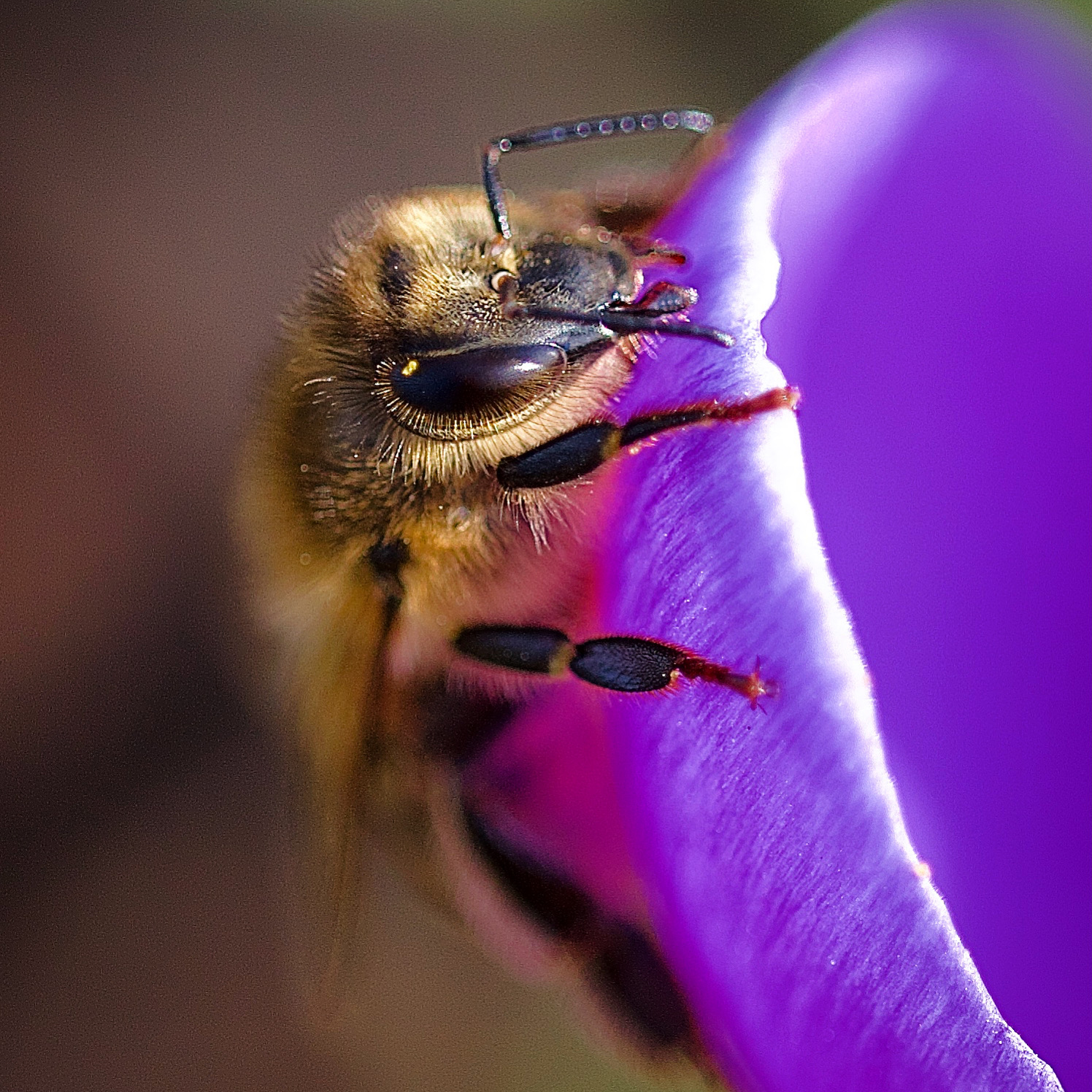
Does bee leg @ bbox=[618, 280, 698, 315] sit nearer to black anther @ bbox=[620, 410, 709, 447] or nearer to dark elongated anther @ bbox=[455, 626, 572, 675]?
black anther @ bbox=[620, 410, 709, 447]

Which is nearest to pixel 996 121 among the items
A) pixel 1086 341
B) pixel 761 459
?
pixel 1086 341

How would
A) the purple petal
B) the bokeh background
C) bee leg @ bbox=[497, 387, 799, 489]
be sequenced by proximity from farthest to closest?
the bokeh background, bee leg @ bbox=[497, 387, 799, 489], the purple petal

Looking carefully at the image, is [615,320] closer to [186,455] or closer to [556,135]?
[556,135]

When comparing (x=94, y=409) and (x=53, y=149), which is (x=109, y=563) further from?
(x=53, y=149)

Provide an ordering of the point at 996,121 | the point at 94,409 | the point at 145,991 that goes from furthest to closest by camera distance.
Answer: the point at 94,409, the point at 145,991, the point at 996,121

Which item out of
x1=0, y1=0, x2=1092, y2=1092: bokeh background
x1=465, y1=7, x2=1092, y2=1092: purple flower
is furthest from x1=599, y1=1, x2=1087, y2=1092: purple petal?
x1=0, y1=0, x2=1092, y2=1092: bokeh background

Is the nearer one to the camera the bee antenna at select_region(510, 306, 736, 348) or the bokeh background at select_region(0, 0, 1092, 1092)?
the bee antenna at select_region(510, 306, 736, 348)

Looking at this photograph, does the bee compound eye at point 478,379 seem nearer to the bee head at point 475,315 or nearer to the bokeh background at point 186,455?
the bee head at point 475,315
